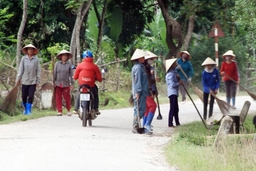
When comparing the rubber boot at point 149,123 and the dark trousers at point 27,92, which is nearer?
the rubber boot at point 149,123

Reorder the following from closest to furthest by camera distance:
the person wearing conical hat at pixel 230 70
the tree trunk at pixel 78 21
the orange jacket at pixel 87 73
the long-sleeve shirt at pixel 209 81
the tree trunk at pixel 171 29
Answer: the orange jacket at pixel 87 73 < the long-sleeve shirt at pixel 209 81 < the tree trunk at pixel 78 21 < the person wearing conical hat at pixel 230 70 < the tree trunk at pixel 171 29

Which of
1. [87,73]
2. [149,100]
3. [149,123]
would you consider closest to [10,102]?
[87,73]

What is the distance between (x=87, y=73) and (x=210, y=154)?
6.37 meters

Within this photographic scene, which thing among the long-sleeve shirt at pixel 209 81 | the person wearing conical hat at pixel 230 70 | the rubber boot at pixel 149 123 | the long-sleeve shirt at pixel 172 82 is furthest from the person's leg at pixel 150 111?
the person wearing conical hat at pixel 230 70

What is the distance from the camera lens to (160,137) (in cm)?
1494

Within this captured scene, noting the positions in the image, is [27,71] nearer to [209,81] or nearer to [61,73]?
[61,73]

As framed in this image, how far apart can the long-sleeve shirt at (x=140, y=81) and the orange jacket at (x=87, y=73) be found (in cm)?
168

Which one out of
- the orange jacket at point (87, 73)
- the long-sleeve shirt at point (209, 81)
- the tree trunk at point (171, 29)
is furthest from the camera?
the tree trunk at point (171, 29)

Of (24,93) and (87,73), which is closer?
(87,73)

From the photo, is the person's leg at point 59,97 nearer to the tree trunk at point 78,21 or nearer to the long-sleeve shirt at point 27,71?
→ the long-sleeve shirt at point 27,71

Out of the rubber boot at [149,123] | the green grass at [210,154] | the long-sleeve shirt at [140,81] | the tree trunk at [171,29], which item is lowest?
the green grass at [210,154]

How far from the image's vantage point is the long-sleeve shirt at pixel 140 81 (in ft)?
51.0

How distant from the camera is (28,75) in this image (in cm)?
2000

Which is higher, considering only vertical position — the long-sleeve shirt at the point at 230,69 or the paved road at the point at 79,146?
the long-sleeve shirt at the point at 230,69
